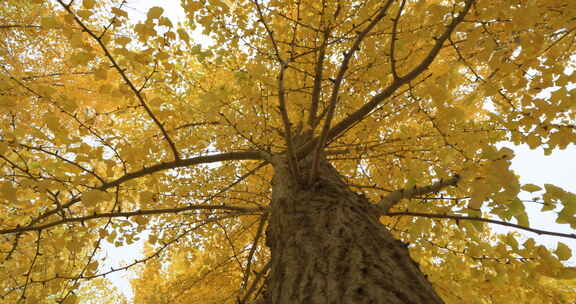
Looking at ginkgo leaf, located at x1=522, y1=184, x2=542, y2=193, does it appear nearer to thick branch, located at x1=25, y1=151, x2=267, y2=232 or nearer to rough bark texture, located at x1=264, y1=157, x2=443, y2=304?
rough bark texture, located at x1=264, y1=157, x2=443, y2=304

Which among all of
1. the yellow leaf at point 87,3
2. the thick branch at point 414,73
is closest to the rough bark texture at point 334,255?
the thick branch at point 414,73

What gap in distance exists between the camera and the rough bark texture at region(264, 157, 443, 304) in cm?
107

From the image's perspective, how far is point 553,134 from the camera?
1.79 m

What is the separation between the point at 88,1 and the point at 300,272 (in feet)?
5.21

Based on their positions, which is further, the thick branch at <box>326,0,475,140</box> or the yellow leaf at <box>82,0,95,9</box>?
the yellow leaf at <box>82,0,95,9</box>

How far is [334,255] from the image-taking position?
1298 mm

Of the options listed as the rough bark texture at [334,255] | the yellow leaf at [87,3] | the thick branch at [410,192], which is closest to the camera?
the rough bark texture at [334,255]

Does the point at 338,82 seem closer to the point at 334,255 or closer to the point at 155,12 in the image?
the point at 334,255

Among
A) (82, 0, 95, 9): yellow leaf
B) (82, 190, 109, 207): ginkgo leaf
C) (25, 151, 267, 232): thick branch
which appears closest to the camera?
(82, 0, 95, 9): yellow leaf

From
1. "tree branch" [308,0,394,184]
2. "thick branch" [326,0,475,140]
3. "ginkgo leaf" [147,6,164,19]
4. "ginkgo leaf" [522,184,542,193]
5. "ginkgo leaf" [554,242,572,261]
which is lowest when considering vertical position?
"ginkgo leaf" [554,242,572,261]

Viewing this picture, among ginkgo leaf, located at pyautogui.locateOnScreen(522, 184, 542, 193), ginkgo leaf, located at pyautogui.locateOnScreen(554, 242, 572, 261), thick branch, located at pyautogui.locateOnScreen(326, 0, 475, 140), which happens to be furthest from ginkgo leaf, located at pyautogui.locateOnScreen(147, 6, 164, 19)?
ginkgo leaf, located at pyautogui.locateOnScreen(554, 242, 572, 261)

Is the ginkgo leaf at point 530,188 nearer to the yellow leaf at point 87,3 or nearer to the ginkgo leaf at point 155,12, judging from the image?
the ginkgo leaf at point 155,12

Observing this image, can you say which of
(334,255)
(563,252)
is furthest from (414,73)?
(563,252)

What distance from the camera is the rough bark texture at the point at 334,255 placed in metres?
1.07
